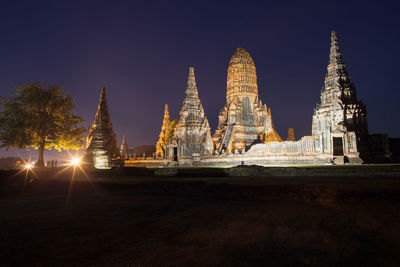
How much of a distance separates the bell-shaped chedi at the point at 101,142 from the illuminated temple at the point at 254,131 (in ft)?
18.7

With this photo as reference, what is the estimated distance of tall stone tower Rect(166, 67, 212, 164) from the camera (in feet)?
117

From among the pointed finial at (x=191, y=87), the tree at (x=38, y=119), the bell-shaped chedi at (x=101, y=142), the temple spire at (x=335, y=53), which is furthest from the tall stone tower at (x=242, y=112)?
the tree at (x=38, y=119)

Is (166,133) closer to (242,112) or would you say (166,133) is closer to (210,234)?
(242,112)

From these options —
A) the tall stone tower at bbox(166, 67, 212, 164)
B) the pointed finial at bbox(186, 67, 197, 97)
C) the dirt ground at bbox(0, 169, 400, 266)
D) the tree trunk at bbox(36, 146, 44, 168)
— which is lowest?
the dirt ground at bbox(0, 169, 400, 266)

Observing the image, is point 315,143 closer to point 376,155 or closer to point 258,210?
point 376,155

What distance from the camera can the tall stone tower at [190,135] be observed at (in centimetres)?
3559

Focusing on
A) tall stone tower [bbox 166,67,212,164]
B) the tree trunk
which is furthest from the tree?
tall stone tower [bbox 166,67,212,164]

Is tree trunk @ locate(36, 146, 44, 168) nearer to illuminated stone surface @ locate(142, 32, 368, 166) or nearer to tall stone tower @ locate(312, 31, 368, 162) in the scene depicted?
illuminated stone surface @ locate(142, 32, 368, 166)

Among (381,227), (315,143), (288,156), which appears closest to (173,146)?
(288,156)

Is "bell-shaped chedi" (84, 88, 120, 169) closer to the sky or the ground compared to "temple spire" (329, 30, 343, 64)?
closer to the ground

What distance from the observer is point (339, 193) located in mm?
5973

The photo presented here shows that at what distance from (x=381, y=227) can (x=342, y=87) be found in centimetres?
2529

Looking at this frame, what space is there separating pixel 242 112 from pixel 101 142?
20.9 metres

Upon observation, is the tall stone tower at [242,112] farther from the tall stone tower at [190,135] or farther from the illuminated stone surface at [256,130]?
the tall stone tower at [190,135]
